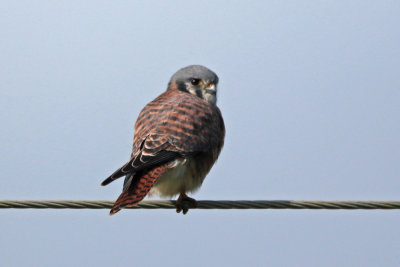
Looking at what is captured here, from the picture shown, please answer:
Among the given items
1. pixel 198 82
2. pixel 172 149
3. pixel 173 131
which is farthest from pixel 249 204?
pixel 198 82

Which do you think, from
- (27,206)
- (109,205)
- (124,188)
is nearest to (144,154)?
(124,188)

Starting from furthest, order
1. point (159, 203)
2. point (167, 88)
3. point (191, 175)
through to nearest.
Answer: point (167, 88) < point (191, 175) < point (159, 203)

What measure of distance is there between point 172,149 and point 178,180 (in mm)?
237

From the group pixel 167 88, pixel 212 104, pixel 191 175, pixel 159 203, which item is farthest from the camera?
pixel 167 88

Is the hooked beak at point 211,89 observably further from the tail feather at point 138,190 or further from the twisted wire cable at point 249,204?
the twisted wire cable at point 249,204

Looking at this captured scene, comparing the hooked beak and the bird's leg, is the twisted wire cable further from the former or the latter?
the hooked beak

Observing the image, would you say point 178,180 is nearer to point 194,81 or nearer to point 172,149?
point 172,149

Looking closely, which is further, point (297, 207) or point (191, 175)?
point (191, 175)

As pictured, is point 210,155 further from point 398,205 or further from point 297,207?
point 398,205

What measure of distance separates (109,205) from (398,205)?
65.7 inches

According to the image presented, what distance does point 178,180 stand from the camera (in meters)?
4.56

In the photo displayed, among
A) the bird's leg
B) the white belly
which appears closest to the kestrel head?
the white belly

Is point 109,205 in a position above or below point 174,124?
below

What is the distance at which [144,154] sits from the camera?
4.34m
